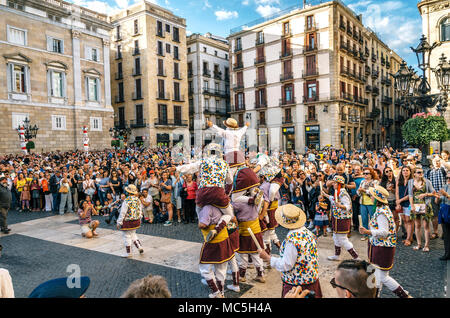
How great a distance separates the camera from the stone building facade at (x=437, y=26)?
21.9 m

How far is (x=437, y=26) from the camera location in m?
22.3

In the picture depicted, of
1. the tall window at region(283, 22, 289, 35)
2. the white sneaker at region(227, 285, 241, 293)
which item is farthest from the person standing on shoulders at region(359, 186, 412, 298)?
the tall window at region(283, 22, 289, 35)

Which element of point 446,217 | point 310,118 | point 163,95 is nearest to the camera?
point 446,217

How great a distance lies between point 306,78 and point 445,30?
44.5 ft

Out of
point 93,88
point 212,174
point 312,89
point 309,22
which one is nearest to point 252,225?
point 212,174

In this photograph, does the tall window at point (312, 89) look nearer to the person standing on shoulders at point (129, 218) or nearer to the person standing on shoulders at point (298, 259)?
the person standing on shoulders at point (129, 218)

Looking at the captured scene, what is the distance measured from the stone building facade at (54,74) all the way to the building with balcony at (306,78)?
16560mm

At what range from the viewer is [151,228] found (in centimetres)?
966

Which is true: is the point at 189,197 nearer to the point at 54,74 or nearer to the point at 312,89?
the point at 54,74

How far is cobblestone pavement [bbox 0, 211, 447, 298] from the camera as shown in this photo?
197 inches

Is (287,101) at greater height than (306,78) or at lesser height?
lesser

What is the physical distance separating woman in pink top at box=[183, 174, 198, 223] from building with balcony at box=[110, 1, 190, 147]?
25.4m

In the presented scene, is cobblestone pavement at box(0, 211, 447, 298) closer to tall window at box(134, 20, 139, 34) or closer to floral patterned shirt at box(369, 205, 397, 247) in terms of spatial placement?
floral patterned shirt at box(369, 205, 397, 247)

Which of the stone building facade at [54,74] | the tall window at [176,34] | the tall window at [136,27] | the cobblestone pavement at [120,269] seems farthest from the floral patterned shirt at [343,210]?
the tall window at [176,34]
